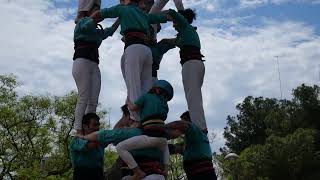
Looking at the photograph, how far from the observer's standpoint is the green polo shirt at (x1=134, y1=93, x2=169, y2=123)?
6.76 metres

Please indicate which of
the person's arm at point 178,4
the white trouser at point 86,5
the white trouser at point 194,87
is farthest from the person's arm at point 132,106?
the person's arm at point 178,4

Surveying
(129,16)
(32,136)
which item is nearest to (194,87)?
(129,16)

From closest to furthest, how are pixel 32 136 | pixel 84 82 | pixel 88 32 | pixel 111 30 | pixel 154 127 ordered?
pixel 154 127 < pixel 88 32 < pixel 84 82 < pixel 111 30 < pixel 32 136

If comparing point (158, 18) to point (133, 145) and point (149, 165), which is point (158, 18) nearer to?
point (133, 145)

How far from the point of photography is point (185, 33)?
27.6 ft

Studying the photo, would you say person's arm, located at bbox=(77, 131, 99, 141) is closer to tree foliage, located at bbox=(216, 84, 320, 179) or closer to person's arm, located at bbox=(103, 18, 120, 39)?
person's arm, located at bbox=(103, 18, 120, 39)

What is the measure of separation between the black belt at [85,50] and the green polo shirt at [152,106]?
1833mm

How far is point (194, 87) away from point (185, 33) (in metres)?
0.88

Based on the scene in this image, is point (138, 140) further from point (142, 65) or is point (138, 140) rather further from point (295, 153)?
point (295, 153)

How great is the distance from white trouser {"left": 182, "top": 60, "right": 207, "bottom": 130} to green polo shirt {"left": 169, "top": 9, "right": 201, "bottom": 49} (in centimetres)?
31

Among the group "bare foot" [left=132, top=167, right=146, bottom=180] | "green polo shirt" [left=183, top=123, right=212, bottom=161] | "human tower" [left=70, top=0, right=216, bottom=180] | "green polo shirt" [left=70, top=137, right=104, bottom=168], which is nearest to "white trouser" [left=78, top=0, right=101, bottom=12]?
"human tower" [left=70, top=0, right=216, bottom=180]

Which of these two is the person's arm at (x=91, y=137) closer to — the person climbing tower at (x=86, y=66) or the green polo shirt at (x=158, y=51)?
the person climbing tower at (x=86, y=66)

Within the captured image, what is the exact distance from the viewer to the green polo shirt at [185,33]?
8.35m

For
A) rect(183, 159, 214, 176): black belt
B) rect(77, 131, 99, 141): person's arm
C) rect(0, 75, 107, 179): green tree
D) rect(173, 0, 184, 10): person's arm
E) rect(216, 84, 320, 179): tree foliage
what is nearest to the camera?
rect(77, 131, 99, 141): person's arm
